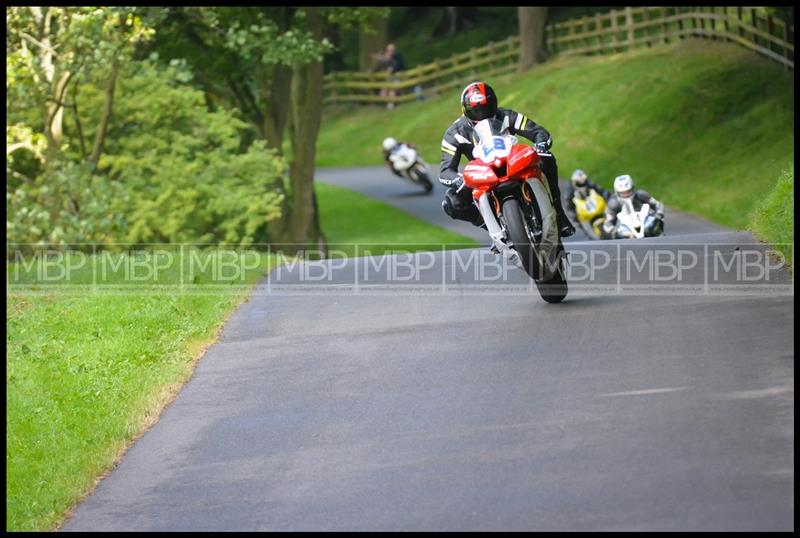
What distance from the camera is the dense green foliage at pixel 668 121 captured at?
34750 mm

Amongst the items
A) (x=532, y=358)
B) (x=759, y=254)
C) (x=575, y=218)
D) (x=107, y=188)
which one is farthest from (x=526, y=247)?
(x=107, y=188)

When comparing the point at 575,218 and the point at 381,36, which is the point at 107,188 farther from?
the point at 381,36

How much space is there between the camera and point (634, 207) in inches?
850

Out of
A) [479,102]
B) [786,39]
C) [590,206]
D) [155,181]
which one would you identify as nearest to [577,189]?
[590,206]

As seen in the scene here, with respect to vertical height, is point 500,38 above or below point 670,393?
above

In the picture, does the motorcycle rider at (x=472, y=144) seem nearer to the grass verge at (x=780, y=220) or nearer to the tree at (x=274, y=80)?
the grass verge at (x=780, y=220)

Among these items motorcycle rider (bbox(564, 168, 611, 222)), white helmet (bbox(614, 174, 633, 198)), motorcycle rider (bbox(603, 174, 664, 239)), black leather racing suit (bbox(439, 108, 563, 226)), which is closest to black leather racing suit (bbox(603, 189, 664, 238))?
motorcycle rider (bbox(603, 174, 664, 239))

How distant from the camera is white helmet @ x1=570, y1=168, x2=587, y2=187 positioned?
1007 inches

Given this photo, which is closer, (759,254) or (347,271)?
(759,254)

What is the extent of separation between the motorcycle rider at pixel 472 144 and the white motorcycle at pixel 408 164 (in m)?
25.3

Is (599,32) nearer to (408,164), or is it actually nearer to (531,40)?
(531,40)

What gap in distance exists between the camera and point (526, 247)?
12.9 meters

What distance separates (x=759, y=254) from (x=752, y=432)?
6.78m

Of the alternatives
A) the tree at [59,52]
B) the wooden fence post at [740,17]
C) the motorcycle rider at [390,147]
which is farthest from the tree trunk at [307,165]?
the wooden fence post at [740,17]
